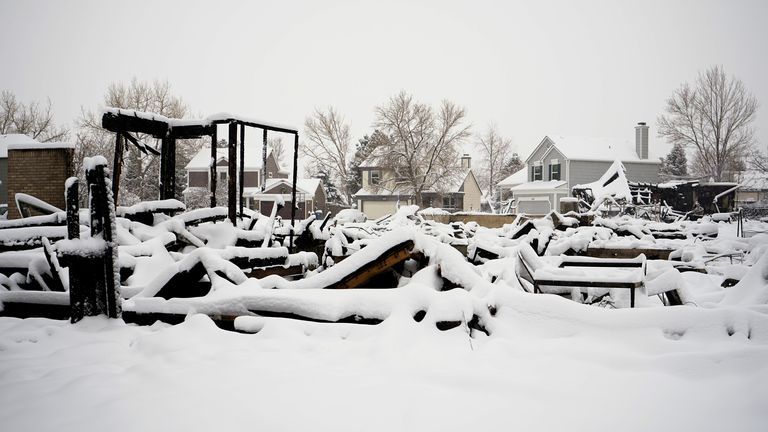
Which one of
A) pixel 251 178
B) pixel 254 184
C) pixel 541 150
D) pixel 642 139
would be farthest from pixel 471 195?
pixel 251 178

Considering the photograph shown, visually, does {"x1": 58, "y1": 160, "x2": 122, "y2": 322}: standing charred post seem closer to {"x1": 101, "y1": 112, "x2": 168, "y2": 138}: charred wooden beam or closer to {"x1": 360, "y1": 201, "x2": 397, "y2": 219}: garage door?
{"x1": 101, "y1": 112, "x2": 168, "y2": 138}: charred wooden beam

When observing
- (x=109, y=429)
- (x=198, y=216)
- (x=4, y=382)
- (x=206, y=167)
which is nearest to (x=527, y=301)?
(x=109, y=429)

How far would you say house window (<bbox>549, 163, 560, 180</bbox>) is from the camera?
4053 cm

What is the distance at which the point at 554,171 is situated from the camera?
4084 cm

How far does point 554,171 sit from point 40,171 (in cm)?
3605

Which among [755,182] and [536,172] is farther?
[536,172]

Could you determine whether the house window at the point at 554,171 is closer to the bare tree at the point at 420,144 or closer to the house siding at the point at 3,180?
the bare tree at the point at 420,144

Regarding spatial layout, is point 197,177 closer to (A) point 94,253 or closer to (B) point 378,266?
(A) point 94,253

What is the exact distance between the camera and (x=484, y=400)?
2.70 metres

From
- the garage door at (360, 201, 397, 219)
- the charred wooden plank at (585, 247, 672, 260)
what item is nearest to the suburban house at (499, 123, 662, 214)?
the garage door at (360, 201, 397, 219)

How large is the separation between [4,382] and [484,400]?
9.66ft

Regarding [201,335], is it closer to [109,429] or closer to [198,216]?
[109,429]

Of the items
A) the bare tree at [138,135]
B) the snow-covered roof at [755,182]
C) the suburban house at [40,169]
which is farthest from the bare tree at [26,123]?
the snow-covered roof at [755,182]

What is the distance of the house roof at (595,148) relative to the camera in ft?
131
